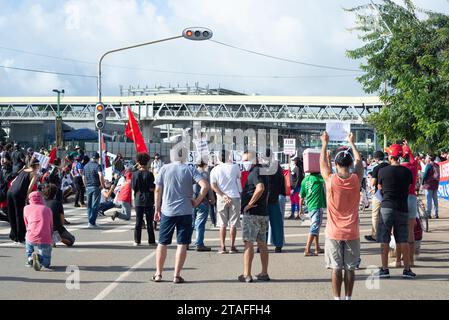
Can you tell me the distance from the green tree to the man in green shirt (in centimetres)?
519

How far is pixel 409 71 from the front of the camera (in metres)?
18.1

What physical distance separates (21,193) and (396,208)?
7373mm

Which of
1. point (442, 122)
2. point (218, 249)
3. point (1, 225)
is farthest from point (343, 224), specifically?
point (1, 225)

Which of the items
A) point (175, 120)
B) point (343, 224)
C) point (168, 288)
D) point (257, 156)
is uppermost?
point (175, 120)

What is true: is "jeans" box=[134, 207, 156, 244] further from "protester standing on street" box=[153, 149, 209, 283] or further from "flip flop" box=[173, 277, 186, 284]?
"flip flop" box=[173, 277, 186, 284]

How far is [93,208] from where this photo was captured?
16594 mm

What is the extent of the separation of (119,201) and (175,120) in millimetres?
75573

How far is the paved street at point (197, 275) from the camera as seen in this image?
835 cm

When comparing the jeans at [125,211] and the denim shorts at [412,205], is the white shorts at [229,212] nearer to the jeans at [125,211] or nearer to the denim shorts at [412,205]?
the denim shorts at [412,205]

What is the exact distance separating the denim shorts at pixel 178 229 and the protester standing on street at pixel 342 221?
2.42 meters

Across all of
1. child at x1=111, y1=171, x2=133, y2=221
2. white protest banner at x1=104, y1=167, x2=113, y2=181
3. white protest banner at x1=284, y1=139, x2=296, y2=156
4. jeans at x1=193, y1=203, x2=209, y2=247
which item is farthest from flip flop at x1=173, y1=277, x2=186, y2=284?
white protest banner at x1=284, y1=139, x2=296, y2=156

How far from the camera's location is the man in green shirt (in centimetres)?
1177

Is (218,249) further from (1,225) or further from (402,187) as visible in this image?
(1,225)

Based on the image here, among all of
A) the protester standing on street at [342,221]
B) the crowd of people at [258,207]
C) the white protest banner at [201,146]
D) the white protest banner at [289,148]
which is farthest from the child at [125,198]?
the white protest banner at [289,148]
